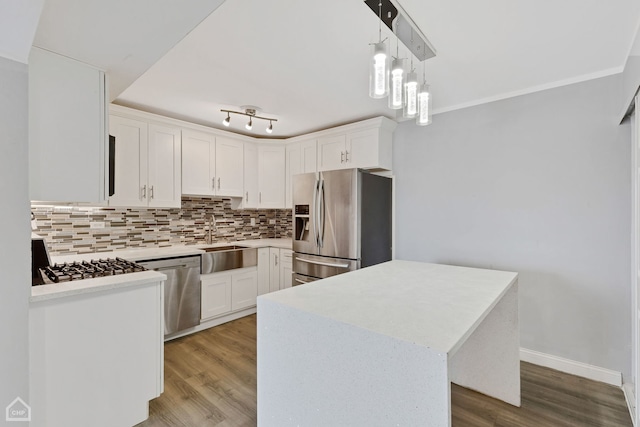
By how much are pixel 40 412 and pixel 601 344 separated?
3.64m

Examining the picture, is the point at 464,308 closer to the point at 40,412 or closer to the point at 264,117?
the point at 40,412

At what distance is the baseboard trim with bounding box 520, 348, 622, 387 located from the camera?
2.23 m

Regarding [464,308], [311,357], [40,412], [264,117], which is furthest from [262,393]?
[264,117]

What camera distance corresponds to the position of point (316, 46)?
1874mm

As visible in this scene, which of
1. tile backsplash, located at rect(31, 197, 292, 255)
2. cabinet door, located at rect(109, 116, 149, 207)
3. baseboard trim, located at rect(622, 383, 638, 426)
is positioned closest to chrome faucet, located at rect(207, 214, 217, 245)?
tile backsplash, located at rect(31, 197, 292, 255)

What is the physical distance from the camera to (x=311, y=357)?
43.7 inches

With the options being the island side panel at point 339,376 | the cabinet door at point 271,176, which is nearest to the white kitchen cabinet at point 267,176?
the cabinet door at point 271,176

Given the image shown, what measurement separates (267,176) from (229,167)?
21.4 inches

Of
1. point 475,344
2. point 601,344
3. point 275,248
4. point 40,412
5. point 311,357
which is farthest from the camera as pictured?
point 275,248

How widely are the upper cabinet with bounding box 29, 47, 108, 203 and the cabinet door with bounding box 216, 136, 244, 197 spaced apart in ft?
6.27

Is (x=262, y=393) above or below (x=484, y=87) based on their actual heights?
below

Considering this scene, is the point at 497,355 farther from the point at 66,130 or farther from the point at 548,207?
the point at 66,130

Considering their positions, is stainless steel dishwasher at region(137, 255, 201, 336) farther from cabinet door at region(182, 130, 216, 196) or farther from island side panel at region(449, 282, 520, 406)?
island side panel at region(449, 282, 520, 406)

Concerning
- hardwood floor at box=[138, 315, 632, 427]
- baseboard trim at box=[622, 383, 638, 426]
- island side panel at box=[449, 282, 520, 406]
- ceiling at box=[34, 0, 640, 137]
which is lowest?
hardwood floor at box=[138, 315, 632, 427]
